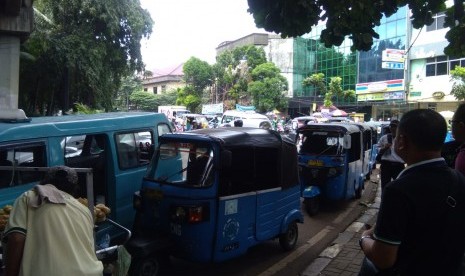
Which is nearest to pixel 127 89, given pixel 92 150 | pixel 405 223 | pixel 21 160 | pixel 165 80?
pixel 165 80

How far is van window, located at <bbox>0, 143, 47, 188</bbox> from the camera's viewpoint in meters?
4.72

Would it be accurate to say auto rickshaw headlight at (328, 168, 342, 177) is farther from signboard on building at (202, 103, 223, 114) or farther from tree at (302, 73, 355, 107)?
signboard on building at (202, 103, 223, 114)

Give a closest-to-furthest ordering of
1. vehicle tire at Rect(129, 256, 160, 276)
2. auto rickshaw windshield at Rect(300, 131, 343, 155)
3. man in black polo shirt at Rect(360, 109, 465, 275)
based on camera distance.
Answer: man in black polo shirt at Rect(360, 109, 465, 275)
vehicle tire at Rect(129, 256, 160, 276)
auto rickshaw windshield at Rect(300, 131, 343, 155)

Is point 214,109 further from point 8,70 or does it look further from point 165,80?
point 8,70

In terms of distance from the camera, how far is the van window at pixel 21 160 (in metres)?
4.72

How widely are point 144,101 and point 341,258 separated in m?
57.5

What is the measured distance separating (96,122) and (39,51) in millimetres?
13629

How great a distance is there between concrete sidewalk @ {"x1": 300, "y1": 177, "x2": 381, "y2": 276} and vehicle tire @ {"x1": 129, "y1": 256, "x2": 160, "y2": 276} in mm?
1903

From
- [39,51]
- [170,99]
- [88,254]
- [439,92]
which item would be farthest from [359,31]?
[170,99]

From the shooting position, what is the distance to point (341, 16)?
16.0 feet

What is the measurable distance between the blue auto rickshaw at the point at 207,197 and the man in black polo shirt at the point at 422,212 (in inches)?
113

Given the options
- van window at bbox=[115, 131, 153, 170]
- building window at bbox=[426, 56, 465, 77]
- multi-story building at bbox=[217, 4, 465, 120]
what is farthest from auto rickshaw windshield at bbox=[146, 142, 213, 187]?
building window at bbox=[426, 56, 465, 77]

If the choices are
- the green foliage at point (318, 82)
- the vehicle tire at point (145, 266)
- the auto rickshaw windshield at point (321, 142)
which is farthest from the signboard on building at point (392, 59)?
the vehicle tire at point (145, 266)

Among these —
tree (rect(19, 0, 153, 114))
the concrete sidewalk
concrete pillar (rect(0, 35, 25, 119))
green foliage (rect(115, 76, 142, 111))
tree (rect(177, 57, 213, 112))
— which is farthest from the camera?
green foliage (rect(115, 76, 142, 111))
